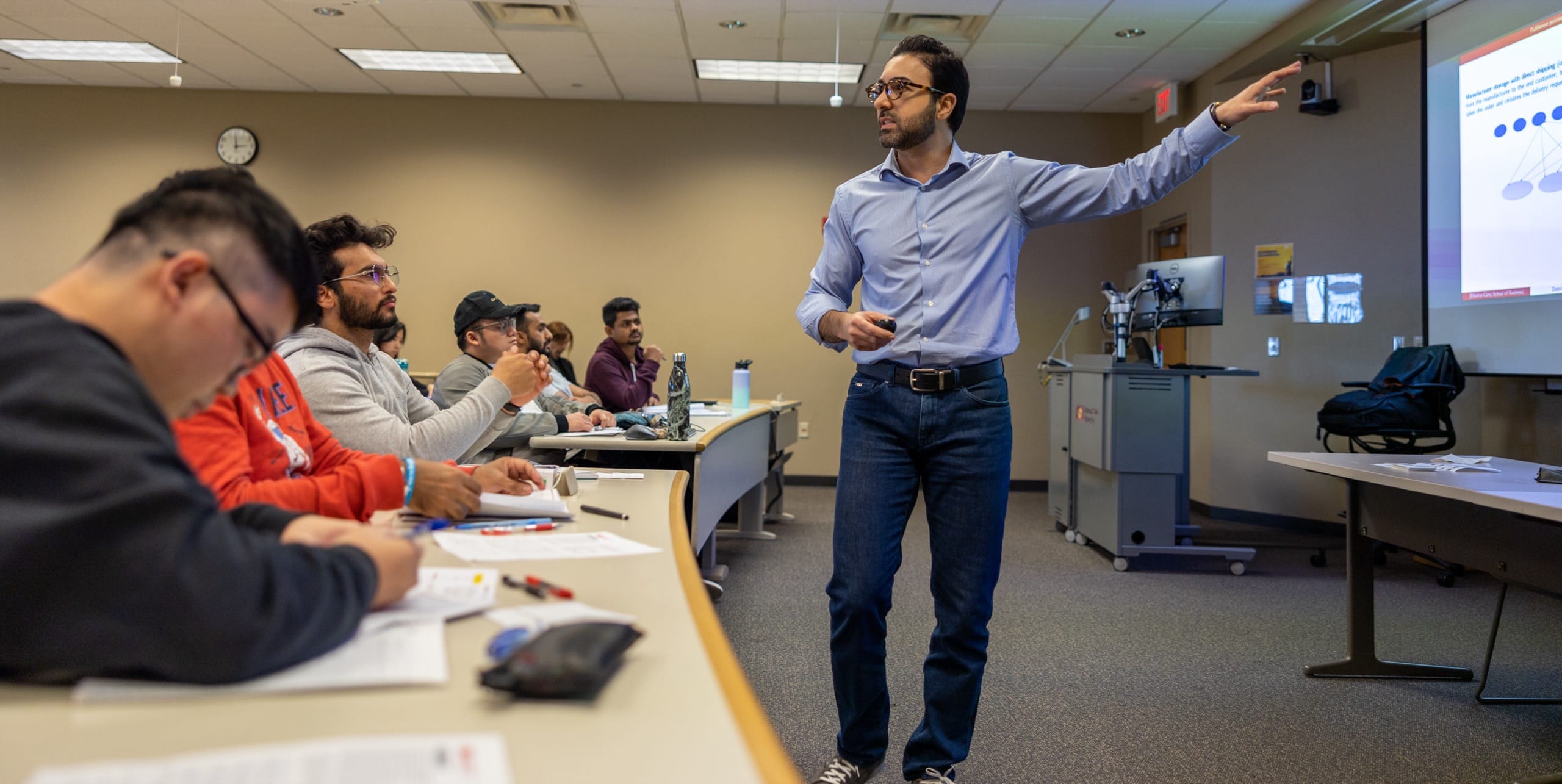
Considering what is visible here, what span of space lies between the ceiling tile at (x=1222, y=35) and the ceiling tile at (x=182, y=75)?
6190 mm

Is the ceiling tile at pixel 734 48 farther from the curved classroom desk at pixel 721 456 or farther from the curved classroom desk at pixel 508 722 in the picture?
the curved classroom desk at pixel 508 722

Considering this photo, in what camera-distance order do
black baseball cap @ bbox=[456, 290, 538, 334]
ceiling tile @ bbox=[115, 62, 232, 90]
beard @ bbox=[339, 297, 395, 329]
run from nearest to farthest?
1. beard @ bbox=[339, 297, 395, 329]
2. black baseball cap @ bbox=[456, 290, 538, 334]
3. ceiling tile @ bbox=[115, 62, 232, 90]

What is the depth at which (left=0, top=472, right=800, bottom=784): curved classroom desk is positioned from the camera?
0.58 meters

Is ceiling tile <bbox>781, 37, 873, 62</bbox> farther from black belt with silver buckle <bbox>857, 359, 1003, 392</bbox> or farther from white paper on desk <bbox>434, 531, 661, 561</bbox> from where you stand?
white paper on desk <bbox>434, 531, 661, 561</bbox>

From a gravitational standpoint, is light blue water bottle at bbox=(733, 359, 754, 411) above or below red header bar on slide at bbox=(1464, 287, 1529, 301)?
below

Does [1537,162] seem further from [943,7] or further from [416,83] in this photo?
[416,83]

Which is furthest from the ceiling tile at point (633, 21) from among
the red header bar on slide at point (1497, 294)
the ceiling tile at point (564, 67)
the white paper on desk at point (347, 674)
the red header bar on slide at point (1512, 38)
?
the white paper on desk at point (347, 674)

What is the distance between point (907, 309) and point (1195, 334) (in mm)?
4601

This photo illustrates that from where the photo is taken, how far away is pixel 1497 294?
142 inches

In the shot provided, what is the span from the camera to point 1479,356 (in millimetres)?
3793

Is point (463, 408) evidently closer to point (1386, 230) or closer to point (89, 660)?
point (89, 660)

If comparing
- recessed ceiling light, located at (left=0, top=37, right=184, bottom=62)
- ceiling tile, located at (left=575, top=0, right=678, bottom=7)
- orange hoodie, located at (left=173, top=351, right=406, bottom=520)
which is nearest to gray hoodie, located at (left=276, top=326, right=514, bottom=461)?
orange hoodie, located at (left=173, top=351, right=406, bottom=520)

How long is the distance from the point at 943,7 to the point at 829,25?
25.5 inches

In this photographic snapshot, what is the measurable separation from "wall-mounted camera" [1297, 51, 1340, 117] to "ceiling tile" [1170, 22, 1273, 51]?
0.89 feet
